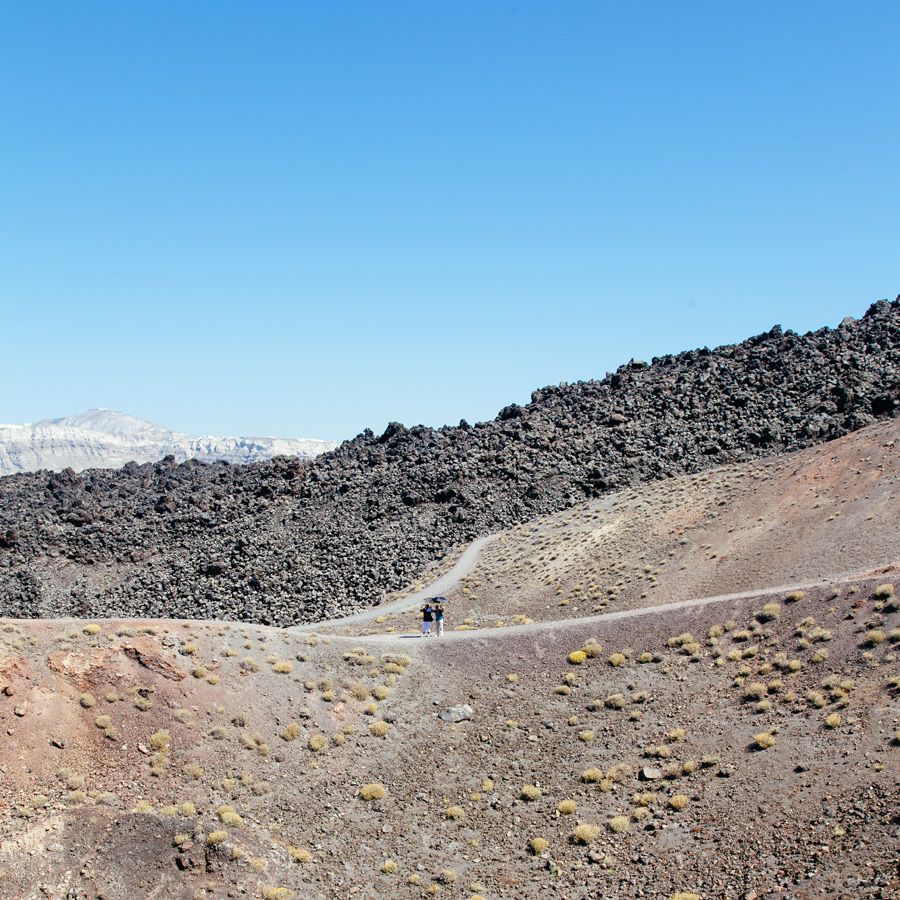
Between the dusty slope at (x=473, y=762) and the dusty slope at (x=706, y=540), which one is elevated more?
the dusty slope at (x=706, y=540)

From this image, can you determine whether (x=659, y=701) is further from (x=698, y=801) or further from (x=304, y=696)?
(x=304, y=696)

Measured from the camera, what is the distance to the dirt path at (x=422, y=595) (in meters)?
47.2

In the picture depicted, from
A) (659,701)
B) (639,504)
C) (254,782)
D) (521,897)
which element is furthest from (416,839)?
(639,504)

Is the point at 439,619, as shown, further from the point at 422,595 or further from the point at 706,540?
the point at 706,540

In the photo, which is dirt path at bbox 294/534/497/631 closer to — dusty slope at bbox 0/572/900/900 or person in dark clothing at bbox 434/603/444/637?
person in dark clothing at bbox 434/603/444/637

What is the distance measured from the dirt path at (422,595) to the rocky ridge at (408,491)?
3.26 m

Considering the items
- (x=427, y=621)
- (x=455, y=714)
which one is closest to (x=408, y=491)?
(x=427, y=621)

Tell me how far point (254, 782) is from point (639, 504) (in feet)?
133

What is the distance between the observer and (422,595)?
5072 centimetres

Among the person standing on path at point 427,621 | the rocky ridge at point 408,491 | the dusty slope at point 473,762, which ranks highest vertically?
the rocky ridge at point 408,491

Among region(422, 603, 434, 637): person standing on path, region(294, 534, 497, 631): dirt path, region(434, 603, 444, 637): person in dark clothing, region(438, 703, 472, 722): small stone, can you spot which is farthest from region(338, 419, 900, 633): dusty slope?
region(438, 703, 472, 722): small stone

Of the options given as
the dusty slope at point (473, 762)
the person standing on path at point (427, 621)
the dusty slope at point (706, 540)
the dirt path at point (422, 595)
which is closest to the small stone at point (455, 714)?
the dusty slope at point (473, 762)

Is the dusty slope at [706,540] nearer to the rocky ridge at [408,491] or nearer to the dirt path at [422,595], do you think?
the dirt path at [422,595]

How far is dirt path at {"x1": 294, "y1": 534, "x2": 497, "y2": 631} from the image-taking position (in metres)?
47.2
